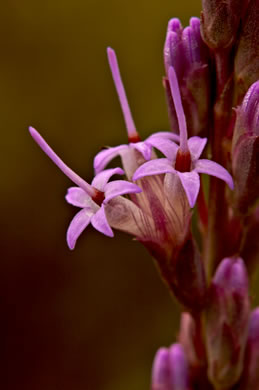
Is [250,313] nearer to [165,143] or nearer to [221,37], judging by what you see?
[165,143]

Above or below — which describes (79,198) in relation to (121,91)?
below

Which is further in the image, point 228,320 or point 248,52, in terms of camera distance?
point 228,320

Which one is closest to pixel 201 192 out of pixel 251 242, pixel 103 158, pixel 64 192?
pixel 251 242

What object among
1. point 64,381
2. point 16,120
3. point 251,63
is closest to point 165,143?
point 251,63

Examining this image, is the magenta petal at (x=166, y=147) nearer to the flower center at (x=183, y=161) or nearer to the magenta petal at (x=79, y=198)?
the flower center at (x=183, y=161)

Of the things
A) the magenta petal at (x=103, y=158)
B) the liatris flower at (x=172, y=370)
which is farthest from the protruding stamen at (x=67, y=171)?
the liatris flower at (x=172, y=370)

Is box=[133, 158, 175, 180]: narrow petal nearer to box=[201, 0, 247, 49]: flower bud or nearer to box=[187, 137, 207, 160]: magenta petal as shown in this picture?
box=[187, 137, 207, 160]: magenta petal

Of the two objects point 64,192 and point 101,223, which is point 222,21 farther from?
point 64,192
